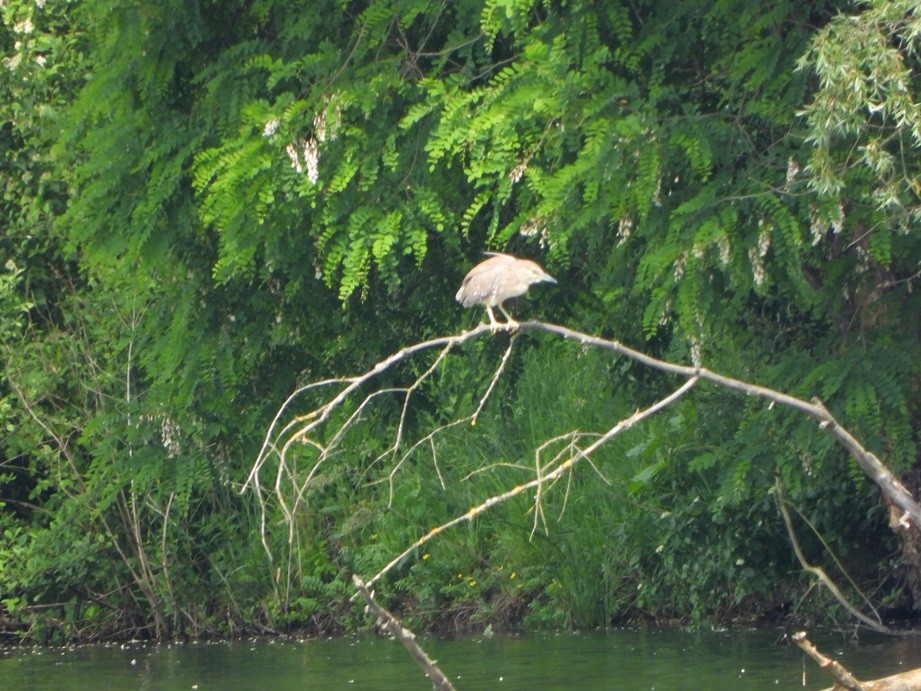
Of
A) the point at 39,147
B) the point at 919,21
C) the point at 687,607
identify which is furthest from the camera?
the point at 39,147

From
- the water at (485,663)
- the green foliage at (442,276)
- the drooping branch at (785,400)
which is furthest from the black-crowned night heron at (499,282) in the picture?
the water at (485,663)

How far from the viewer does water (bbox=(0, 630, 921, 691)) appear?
8.38 meters

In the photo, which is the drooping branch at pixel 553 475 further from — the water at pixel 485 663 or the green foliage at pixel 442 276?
the water at pixel 485 663

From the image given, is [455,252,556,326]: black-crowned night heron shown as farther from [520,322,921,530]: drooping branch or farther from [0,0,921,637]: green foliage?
[0,0,921,637]: green foliage

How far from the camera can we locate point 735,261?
7039 mm

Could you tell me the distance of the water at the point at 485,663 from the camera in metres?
8.38

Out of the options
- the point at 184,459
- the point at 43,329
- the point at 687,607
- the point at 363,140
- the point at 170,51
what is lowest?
the point at 687,607

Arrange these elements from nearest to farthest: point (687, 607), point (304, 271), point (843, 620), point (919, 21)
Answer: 1. point (919, 21)
2. point (304, 271)
3. point (843, 620)
4. point (687, 607)

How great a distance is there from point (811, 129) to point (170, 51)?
4243mm

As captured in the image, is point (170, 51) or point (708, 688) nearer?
point (708, 688)

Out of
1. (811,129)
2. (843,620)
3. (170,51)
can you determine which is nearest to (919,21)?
(811,129)

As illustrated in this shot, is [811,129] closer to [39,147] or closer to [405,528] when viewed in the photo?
[405,528]

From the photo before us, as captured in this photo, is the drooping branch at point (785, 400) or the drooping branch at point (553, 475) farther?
the drooping branch at point (785, 400)

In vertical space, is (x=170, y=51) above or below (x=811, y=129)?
above
